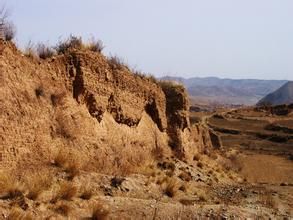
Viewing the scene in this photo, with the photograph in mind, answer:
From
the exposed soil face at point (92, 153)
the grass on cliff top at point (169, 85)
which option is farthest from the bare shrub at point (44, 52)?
the grass on cliff top at point (169, 85)

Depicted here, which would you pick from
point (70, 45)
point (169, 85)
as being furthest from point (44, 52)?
point (169, 85)

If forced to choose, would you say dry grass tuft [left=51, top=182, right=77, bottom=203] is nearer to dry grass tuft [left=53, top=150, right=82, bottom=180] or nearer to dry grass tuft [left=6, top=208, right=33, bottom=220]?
dry grass tuft [left=53, top=150, right=82, bottom=180]

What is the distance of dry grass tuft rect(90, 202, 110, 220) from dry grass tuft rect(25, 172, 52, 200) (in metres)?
1.17

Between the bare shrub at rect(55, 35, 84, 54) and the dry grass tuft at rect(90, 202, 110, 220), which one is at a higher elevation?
the bare shrub at rect(55, 35, 84, 54)

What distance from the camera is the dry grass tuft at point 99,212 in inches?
421

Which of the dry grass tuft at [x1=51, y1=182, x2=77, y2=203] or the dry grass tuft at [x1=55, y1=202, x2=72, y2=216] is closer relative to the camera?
the dry grass tuft at [x1=55, y1=202, x2=72, y2=216]

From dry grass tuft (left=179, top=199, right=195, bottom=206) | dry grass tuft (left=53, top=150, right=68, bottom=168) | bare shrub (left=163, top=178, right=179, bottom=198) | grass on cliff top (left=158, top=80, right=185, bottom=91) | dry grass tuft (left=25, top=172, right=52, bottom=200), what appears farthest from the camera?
grass on cliff top (left=158, top=80, right=185, bottom=91)

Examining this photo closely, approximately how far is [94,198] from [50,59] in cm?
465

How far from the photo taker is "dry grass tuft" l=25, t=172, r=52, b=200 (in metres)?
10.6

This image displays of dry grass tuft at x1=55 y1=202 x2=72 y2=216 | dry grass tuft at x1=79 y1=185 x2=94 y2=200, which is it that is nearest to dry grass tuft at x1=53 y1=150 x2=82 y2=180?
dry grass tuft at x1=79 y1=185 x2=94 y2=200

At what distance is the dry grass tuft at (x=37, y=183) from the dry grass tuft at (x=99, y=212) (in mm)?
1170

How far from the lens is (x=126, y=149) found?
59.6 ft

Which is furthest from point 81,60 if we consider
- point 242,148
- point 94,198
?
point 242,148

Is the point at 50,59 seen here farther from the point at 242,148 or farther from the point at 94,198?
the point at 242,148
